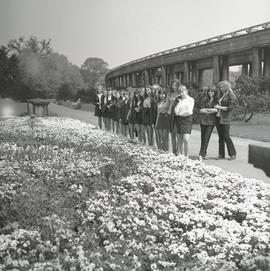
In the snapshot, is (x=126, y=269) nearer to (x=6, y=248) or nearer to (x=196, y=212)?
(x=6, y=248)

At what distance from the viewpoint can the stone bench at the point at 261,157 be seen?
5.10m

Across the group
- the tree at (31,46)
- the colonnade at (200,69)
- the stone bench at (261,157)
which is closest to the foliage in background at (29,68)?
the tree at (31,46)

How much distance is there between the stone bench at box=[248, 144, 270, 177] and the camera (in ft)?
Answer: 16.7

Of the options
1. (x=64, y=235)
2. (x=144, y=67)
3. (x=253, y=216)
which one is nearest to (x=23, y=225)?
(x=64, y=235)

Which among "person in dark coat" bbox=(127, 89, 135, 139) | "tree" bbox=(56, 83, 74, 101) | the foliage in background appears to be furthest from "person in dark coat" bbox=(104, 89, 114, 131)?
"tree" bbox=(56, 83, 74, 101)

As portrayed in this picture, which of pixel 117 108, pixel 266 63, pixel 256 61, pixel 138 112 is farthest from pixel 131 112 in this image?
pixel 266 63

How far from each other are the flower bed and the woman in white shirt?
66.0 inches

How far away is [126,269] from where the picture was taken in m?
4.37

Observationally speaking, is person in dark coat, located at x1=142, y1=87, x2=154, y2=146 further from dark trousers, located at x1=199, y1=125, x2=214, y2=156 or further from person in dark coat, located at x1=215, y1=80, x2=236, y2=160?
person in dark coat, located at x1=215, y1=80, x2=236, y2=160

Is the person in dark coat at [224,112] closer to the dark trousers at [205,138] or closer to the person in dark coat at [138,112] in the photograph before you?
the dark trousers at [205,138]

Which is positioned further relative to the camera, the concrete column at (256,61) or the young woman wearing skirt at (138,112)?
the concrete column at (256,61)

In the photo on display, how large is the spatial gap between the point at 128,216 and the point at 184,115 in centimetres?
633

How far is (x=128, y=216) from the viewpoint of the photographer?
19.5ft

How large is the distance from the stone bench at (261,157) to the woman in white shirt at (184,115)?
6.60 meters
